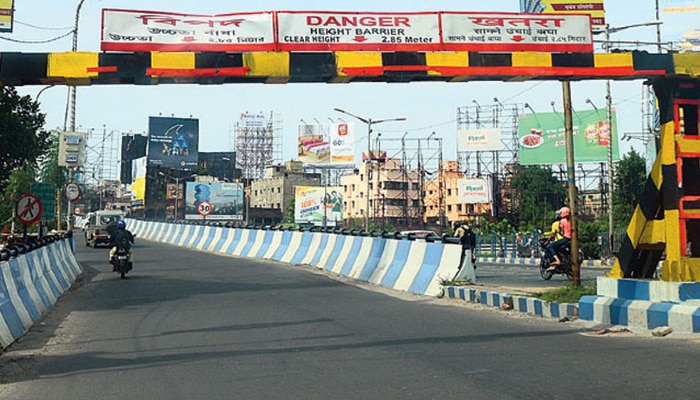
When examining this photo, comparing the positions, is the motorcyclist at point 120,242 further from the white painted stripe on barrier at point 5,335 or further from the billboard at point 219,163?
the billboard at point 219,163

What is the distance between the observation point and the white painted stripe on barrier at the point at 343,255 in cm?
2138

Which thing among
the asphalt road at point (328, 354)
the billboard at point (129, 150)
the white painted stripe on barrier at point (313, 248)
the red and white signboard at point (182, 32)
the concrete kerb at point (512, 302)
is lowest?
the asphalt road at point (328, 354)

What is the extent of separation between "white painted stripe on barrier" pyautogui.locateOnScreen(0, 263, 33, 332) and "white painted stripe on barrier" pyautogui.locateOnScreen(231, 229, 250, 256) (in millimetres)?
22239

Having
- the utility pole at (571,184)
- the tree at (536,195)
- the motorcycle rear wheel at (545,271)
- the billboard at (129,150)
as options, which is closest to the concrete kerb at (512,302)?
the utility pole at (571,184)

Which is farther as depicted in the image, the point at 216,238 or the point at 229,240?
the point at 216,238

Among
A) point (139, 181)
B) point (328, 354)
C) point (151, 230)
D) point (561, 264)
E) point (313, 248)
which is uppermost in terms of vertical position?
point (139, 181)

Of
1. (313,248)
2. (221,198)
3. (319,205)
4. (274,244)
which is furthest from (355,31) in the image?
(221,198)

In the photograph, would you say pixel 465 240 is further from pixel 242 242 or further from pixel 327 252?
pixel 242 242

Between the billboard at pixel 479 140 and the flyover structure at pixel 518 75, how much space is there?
55.1 metres

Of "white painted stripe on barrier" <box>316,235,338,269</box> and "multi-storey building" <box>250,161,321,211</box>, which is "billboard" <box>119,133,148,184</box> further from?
"white painted stripe on barrier" <box>316,235,338,269</box>

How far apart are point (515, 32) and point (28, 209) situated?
42.2 ft

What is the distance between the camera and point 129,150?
118125 millimetres

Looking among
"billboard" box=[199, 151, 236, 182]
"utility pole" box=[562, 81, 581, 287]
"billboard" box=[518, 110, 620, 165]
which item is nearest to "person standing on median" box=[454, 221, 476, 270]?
"utility pole" box=[562, 81, 581, 287]

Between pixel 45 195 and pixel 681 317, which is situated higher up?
pixel 45 195
